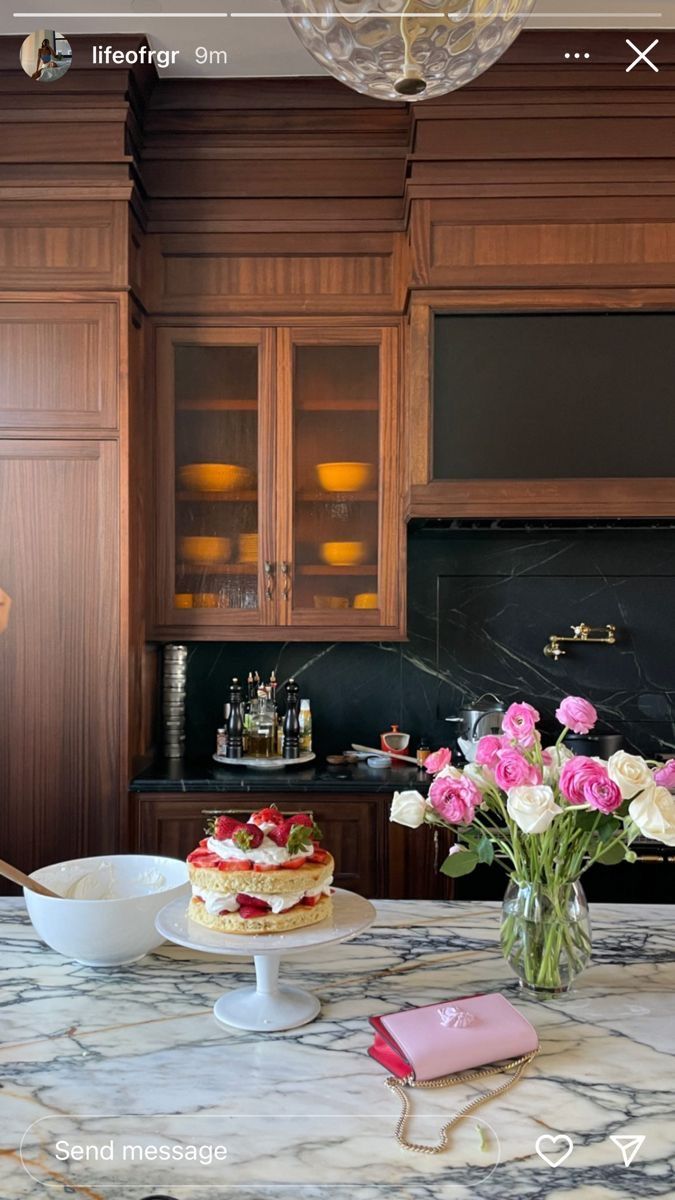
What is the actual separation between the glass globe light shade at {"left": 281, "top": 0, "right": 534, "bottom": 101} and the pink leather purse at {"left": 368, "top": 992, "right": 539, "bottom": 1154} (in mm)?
1105

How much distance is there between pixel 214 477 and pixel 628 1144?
236 cm

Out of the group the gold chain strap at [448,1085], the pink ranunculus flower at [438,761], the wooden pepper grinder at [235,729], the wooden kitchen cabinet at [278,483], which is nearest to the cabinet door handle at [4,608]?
the wooden kitchen cabinet at [278,483]

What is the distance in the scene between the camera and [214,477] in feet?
9.82

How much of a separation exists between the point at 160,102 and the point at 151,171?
20 centimetres

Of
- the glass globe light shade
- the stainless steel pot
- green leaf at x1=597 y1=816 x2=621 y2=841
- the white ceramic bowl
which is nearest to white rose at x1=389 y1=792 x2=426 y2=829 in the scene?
green leaf at x1=597 y1=816 x2=621 y2=841

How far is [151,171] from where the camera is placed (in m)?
2.97

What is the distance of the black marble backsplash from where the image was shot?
10.1 ft

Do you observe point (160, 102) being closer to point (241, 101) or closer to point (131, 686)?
point (241, 101)

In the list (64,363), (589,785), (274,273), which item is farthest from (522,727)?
(274,273)

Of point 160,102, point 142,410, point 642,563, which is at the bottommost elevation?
point 642,563

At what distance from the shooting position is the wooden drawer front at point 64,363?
274cm

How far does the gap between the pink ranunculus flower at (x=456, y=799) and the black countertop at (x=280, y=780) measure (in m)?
1.41

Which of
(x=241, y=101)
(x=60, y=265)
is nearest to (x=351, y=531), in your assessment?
(x=60, y=265)

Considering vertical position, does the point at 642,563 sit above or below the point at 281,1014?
above
